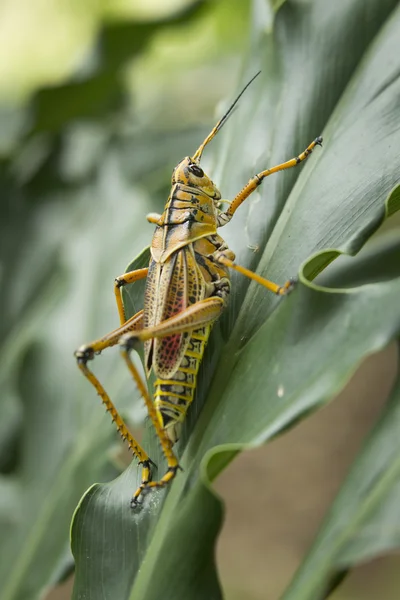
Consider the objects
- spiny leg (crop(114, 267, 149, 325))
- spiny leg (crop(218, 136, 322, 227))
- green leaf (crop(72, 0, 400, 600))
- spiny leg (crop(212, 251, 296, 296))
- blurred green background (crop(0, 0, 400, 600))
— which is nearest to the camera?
green leaf (crop(72, 0, 400, 600))

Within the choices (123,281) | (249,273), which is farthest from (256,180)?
(123,281)

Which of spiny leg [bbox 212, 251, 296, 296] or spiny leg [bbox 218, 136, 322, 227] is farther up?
spiny leg [bbox 218, 136, 322, 227]

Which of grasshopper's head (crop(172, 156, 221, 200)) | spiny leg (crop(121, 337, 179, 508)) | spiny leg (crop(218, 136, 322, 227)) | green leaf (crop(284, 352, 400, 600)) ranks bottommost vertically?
green leaf (crop(284, 352, 400, 600))

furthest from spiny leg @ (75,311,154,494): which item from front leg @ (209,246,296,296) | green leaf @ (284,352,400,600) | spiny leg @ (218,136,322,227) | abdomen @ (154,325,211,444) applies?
green leaf @ (284,352,400,600)

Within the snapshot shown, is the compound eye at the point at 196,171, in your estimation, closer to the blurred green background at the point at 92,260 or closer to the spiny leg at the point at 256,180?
the spiny leg at the point at 256,180

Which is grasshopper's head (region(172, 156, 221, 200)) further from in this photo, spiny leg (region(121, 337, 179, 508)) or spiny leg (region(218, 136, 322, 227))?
spiny leg (region(121, 337, 179, 508))

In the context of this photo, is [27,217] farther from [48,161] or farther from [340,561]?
[340,561]

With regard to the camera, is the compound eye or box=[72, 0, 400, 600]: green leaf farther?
the compound eye

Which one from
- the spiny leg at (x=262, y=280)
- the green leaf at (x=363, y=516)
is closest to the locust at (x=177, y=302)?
the spiny leg at (x=262, y=280)

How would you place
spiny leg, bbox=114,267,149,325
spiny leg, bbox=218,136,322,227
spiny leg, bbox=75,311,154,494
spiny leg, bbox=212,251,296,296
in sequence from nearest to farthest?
spiny leg, bbox=212,251,296,296 → spiny leg, bbox=75,311,154,494 → spiny leg, bbox=218,136,322,227 → spiny leg, bbox=114,267,149,325
